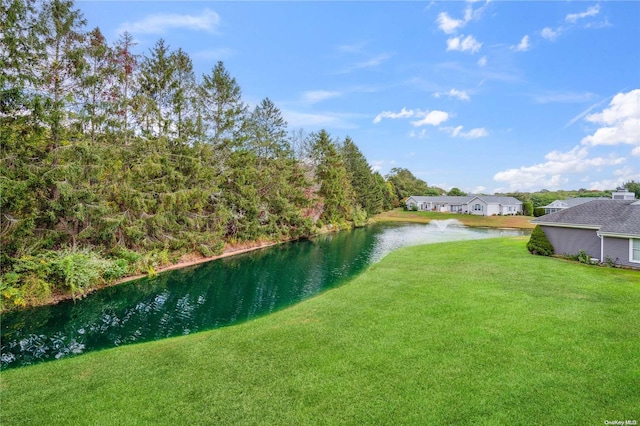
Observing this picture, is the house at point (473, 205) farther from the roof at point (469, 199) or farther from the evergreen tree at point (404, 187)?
the evergreen tree at point (404, 187)

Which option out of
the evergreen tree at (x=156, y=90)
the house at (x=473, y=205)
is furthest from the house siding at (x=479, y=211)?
the evergreen tree at (x=156, y=90)

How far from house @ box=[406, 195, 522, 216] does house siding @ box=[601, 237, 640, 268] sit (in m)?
50.0

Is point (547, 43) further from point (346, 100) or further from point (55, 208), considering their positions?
point (55, 208)

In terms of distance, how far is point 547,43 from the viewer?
2100 centimetres

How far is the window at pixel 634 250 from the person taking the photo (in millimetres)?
15695

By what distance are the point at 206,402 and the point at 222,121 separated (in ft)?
78.3

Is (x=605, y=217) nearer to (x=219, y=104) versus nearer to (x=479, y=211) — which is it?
(x=219, y=104)

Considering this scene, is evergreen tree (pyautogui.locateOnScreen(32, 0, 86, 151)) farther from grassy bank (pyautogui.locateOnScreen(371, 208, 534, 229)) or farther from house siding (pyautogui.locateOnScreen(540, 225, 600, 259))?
grassy bank (pyautogui.locateOnScreen(371, 208, 534, 229))

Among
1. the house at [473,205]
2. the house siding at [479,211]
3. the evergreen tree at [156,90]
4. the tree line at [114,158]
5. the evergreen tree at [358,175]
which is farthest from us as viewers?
the house at [473,205]

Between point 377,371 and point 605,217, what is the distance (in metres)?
18.6

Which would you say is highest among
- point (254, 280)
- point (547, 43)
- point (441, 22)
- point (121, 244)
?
point (441, 22)

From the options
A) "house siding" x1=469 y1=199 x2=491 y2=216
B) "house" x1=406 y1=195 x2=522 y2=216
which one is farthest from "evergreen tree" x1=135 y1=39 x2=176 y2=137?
"house" x1=406 y1=195 x2=522 y2=216

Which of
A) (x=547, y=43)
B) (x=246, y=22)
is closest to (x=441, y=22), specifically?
(x=547, y=43)

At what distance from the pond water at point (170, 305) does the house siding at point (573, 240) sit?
11.0 meters
